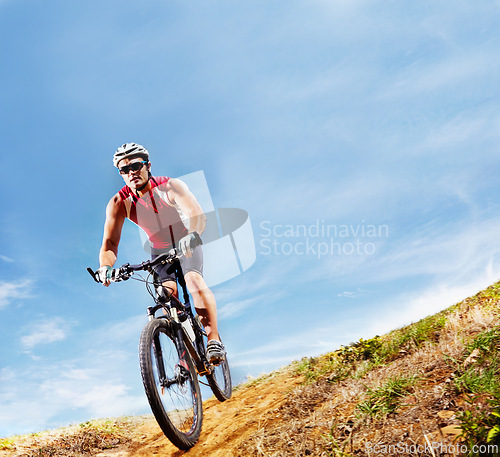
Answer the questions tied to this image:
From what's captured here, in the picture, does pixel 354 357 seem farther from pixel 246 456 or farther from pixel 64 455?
pixel 64 455

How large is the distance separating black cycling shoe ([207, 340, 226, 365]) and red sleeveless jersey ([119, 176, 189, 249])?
69.5 inches

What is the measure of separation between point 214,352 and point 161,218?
7.71 feet

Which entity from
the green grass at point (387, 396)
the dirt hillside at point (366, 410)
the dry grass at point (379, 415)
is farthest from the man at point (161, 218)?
the green grass at point (387, 396)

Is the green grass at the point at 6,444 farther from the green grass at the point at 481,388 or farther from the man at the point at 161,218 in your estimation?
the green grass at the point at 481,388

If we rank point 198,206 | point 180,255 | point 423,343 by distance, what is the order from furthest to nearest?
point 198,206
point 423,343
point 180,255

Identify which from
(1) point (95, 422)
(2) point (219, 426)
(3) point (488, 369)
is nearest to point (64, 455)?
(1) point (95, 422)

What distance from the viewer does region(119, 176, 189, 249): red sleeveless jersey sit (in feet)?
22.7

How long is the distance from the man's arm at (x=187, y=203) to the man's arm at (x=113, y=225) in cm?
86

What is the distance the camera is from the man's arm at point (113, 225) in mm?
6781

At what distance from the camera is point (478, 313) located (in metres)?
6.59

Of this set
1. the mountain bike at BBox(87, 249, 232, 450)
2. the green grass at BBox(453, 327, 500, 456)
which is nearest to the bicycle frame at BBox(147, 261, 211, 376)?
the mountain bike at BBox(87, 249, 232, 450)

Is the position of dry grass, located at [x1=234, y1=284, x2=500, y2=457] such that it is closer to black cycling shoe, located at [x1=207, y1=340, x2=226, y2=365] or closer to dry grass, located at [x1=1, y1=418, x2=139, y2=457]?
black cycling shoe, located at [x1=207, y1=340, x2=226, y2=365]

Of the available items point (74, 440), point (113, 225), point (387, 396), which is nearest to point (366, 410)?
point (387, 396)

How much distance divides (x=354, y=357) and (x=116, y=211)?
4622mm
